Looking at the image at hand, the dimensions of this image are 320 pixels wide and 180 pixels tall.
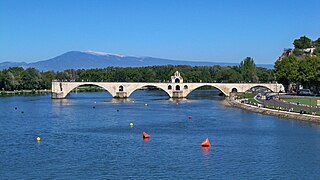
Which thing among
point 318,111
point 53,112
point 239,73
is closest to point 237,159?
point 318,111

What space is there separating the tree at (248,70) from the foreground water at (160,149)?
99.1 meters

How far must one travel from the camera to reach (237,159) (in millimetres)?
36312

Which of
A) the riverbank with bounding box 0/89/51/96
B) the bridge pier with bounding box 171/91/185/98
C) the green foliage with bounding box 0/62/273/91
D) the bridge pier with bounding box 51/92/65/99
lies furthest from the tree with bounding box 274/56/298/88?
the riverbank with bounding box 0/89/51/96

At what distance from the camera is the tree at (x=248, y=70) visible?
161812mm

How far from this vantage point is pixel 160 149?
40906mm

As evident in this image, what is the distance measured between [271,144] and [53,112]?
3978 centimetres

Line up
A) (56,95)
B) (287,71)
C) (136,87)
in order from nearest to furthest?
(287,71)
(56,95)
(136,87)

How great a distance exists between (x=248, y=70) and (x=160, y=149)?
4986 inches

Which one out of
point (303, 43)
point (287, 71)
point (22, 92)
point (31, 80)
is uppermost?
point (303, 43)

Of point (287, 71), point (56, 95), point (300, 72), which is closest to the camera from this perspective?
point (300, 72)

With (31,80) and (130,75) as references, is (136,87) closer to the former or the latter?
(31,80)

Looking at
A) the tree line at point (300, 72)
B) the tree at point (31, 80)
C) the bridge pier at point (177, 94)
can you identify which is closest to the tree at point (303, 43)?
the tree line at point (300, 72)

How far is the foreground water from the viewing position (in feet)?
108

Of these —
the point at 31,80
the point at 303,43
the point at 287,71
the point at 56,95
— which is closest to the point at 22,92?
the point at 31,80
